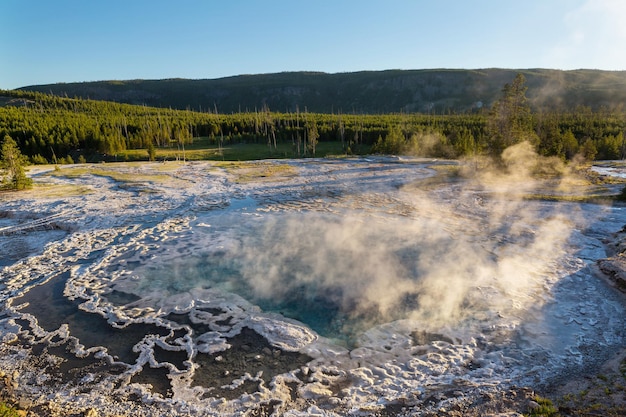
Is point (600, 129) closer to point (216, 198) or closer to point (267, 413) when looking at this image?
point (216, 198)

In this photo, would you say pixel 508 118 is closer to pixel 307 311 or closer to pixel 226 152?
pixel 307 311

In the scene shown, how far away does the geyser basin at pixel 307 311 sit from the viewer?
372 inches

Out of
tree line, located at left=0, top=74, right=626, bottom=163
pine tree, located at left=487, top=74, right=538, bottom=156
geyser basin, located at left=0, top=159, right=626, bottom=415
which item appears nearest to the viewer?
geyser basin, located at left=0, top=159, right=626, bottom=415

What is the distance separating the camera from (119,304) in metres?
13.7

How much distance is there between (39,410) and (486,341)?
1151cm

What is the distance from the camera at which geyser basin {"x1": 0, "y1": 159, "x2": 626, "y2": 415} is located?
9453mm

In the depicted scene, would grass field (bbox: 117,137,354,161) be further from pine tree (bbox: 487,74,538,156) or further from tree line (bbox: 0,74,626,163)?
pine tree (bbox: 487,74,538,156)

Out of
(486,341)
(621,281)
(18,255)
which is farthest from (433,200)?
(18,255)

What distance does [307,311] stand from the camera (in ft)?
43.1

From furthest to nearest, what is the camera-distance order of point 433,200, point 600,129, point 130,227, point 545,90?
point 545,90 < point 600,129 < point 433,200 < point 130,227

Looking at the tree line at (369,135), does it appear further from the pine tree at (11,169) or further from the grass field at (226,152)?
the pine tree at (11,169)

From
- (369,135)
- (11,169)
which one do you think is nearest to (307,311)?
(11,169)

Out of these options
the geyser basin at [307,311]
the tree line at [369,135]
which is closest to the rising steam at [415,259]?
the geyser basin at [307,311]

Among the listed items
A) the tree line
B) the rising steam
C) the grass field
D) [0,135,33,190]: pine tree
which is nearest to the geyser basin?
the rising steam
